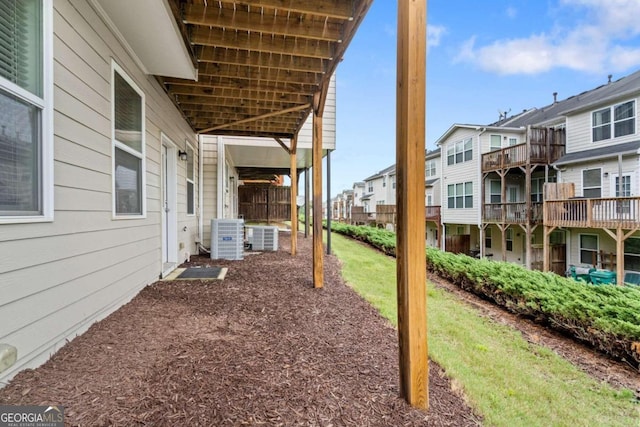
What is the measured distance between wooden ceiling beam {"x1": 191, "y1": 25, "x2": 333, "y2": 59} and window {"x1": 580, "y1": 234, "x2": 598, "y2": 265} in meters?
13.6

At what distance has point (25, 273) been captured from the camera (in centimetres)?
183

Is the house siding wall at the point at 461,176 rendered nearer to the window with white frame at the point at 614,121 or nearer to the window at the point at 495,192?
the window at the point at 495,192

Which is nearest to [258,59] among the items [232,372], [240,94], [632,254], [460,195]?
[240,94]

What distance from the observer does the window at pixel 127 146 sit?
10.3 ft

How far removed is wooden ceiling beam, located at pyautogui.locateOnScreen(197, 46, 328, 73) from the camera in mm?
3912

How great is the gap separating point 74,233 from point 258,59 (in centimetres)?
286

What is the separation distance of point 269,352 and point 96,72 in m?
2.75

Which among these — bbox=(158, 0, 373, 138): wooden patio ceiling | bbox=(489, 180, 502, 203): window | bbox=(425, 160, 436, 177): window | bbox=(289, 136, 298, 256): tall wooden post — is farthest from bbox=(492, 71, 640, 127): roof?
bbox=(158, 0, 373, 138): wooden patio ceiling

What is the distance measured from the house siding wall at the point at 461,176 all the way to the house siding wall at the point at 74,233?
16.3 meters

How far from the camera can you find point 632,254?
1095cm

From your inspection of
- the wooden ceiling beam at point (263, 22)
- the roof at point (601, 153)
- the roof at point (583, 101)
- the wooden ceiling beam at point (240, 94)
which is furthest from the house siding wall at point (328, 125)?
the roof at point (583, 101)

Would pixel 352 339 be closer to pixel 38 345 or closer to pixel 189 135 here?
pixel 38 345

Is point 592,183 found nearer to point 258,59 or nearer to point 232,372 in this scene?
point 258,59

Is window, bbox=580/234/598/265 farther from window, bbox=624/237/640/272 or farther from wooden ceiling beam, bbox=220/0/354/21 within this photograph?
wooden ceiling beam, bbox=220/0/354/21
